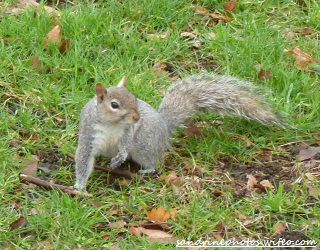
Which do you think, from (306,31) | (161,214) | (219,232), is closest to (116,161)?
(161,214)

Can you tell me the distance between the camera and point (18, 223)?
8.43ft

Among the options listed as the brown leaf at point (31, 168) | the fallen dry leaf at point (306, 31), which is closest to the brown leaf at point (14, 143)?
the brown leaf at point (31, 168)

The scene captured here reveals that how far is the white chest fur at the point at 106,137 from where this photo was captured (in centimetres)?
279

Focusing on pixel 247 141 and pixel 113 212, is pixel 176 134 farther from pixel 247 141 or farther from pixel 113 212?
pixel 113 212

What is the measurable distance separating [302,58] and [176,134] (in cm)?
88

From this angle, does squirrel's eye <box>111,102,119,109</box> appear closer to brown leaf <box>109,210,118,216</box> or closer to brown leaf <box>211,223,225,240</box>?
brown leaf <box>109,210,118,216</box>

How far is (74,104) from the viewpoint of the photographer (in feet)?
10.7

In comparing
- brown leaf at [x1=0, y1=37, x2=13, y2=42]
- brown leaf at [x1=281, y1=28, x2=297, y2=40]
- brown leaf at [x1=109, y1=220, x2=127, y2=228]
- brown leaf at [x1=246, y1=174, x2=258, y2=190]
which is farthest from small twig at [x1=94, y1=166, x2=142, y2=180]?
brown leaf at [x1=281, y1=28, x2=297, y2=40]

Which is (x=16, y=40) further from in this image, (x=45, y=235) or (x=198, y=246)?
(x=198, y=246)

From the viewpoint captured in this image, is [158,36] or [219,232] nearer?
[219,232]

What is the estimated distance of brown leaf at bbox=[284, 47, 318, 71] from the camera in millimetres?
3578

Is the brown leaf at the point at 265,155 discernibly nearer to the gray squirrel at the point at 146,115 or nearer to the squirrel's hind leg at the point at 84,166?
the gray squirrel at the point at 146,115

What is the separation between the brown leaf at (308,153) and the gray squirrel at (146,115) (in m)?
0.16

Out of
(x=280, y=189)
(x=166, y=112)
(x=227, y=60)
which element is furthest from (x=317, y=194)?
(x=227, y=60)
